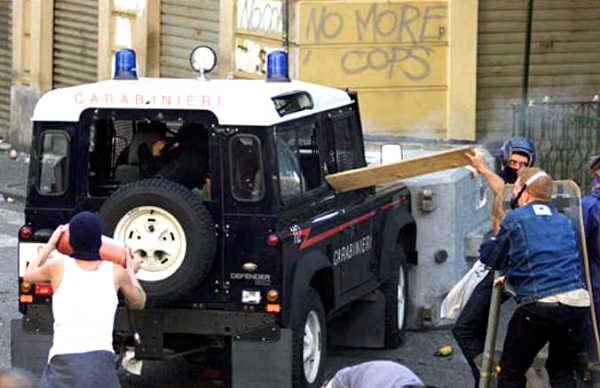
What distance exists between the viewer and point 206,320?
348 inches

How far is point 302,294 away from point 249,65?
9740 mm

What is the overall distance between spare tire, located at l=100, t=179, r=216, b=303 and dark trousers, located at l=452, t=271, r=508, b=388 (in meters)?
1.61

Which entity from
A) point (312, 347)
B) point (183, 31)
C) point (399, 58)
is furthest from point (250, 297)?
point (183, 31)

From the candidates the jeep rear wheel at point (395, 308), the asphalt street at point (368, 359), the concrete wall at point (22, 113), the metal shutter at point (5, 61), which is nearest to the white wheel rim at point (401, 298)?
the jeep rear wheel at point (395, 308)

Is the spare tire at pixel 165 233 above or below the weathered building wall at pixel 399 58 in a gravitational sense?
below

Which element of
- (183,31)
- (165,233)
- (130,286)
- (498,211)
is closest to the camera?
(130,286)

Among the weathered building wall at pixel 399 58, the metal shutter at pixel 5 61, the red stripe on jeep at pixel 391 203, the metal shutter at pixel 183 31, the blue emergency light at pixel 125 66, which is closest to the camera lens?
the blue emergency light at pixel 125 66

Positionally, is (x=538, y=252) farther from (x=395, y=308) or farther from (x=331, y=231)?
(x=395, y=308)

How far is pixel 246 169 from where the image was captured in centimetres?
881

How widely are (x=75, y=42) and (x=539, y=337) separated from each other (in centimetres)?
1515

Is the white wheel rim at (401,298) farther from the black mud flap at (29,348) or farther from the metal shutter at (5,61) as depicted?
the metal shutter at (5,61)

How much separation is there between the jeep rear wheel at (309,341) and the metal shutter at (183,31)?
401 inches

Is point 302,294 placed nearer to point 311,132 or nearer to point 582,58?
point 311,132

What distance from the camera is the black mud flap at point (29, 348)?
909 cm
